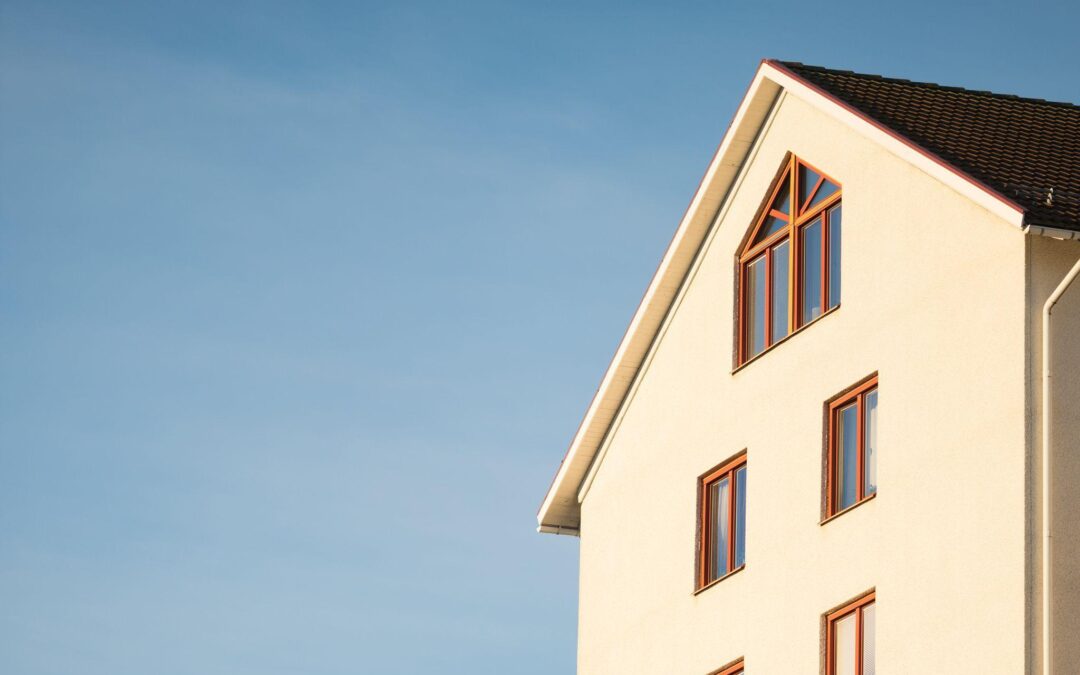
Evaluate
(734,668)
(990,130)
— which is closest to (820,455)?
(734,668)

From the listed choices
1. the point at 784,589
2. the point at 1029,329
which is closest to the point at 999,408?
the point at 1029,329

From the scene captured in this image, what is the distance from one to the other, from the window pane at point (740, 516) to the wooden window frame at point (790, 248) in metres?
1.69

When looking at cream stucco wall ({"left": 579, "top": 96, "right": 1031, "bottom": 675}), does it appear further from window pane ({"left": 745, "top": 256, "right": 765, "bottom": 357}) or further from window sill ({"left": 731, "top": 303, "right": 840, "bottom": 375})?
window pane ({"left": 745, "top": 256, "right": 765, "bottom": 357})

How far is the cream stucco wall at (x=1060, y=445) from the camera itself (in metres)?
23.7

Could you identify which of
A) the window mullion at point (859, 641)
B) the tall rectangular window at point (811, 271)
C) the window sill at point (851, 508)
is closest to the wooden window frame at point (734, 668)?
the window sill at point (851, 508)

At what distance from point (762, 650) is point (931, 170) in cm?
699

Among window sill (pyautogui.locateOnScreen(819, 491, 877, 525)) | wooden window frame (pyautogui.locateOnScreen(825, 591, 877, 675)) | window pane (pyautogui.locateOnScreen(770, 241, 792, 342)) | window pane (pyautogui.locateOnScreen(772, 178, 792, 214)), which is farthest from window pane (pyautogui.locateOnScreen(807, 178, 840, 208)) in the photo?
wooden window frame (pyautogui.locateOnScreen(825, 591, 877, 675))

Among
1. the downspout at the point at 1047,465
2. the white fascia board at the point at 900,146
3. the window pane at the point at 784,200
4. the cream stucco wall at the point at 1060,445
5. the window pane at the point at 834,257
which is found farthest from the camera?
the window pane at the point at 784,200

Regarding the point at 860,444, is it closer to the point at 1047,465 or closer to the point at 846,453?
the point at 846,453

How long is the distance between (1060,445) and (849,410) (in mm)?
4459

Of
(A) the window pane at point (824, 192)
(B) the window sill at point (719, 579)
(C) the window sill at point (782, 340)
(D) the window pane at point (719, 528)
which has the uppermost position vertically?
(A) the window pane at point (824, 192)

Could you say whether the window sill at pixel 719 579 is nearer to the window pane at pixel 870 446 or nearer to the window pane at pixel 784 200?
the window pane at pixel 870 446

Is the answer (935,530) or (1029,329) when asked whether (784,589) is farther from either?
(1029,329)

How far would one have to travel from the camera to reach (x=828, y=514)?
2847 centimetres
